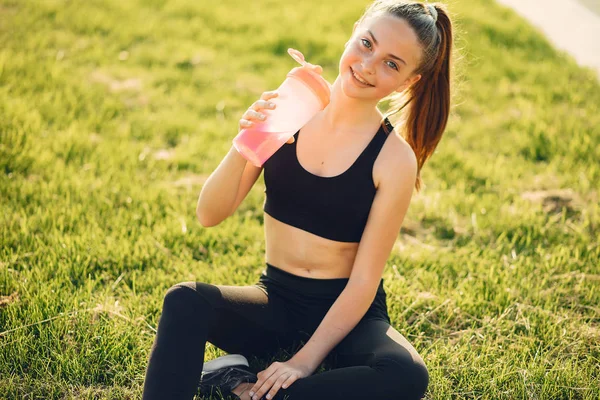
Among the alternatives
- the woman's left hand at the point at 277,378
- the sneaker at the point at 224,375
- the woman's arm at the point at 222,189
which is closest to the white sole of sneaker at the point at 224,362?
the sneaker at the point at 224,375

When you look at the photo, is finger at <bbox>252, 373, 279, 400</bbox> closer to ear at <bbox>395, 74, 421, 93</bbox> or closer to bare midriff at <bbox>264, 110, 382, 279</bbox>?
bare midriff at <bbox>264, 110, 382, 279</bbox>

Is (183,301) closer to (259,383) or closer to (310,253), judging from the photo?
(259,383)

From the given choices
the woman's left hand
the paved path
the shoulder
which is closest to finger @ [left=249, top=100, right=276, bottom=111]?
the shoulder

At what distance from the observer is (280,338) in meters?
2.21

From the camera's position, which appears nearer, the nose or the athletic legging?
the athletic legging

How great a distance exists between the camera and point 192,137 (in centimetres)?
384

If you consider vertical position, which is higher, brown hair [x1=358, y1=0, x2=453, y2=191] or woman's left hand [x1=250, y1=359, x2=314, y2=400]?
brown hair [x1=358, y1=0, x2=453, y2=191]

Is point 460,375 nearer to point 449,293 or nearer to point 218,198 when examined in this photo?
point 449,293

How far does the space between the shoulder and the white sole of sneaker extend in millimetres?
714

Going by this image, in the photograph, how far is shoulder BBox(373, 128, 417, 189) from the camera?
204cm

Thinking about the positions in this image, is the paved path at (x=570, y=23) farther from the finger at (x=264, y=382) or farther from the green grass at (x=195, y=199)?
the finger at (x=264, y=382)

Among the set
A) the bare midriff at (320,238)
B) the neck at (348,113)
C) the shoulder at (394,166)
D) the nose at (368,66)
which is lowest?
the bare midriff at (320,238)

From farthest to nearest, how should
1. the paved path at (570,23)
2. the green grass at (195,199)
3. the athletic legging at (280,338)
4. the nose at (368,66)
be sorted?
the paved path at (570,23)
the green grass at (195,199)
the nose at (368,66)
the athletic legging at (280,338)

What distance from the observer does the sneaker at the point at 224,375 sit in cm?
201
